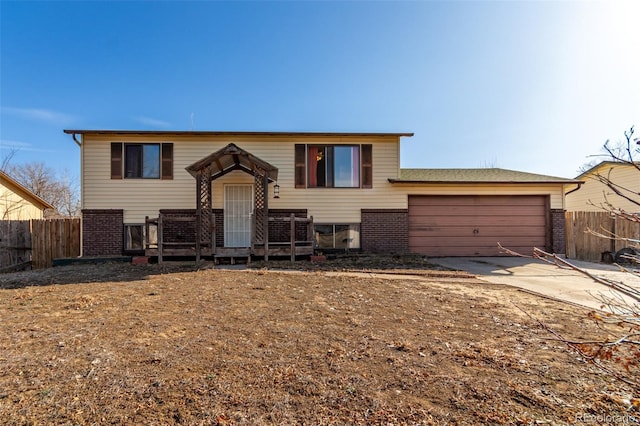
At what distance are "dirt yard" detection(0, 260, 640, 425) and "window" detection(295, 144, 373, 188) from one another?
6214 mm

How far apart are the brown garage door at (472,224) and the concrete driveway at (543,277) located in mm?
489

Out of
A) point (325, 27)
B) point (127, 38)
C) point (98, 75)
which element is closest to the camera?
point (325, 27)

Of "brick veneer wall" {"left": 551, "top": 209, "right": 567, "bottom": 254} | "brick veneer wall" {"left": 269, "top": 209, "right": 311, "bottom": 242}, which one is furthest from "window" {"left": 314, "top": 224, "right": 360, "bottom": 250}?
"brick veneer wall" {"left": 551, "top": 209, "right": 567, "bottom": 254}

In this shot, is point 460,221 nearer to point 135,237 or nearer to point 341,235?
point 341,235

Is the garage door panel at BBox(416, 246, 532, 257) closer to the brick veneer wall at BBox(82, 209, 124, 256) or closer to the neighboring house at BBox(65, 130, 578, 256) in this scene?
the neighboring house at BBox(65, 130, 578, 256)

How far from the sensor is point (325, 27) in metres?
9.96

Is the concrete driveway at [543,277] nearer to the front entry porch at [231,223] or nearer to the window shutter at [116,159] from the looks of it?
the front entry porch at [231,223]

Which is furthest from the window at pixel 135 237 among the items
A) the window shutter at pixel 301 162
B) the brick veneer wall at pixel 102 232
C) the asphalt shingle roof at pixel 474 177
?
the asphalt shingle roof at pixel 474 177

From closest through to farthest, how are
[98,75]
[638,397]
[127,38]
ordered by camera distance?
[638,397] → [127,38] → [98,75]

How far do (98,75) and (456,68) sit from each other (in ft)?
43.2

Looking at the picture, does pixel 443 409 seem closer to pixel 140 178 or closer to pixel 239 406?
pixel 239 406

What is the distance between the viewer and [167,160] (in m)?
10.7

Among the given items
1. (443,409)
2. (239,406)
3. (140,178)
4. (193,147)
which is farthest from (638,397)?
(140,178)

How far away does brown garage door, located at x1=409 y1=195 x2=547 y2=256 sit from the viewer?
1123 centimetres
